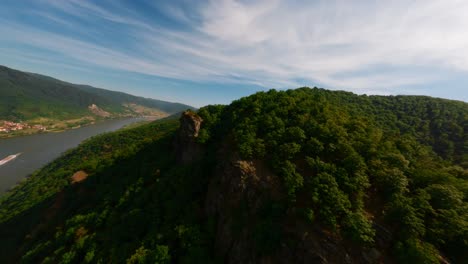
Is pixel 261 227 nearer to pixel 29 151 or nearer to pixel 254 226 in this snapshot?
pixel 254 226

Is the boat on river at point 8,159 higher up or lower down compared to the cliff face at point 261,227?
lower down

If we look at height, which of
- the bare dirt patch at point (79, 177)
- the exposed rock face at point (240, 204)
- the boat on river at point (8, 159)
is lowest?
the boat on river at point (8, 159)

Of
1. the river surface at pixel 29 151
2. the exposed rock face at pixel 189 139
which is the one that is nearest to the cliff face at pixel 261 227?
the exposed rock face at pixel 189 139

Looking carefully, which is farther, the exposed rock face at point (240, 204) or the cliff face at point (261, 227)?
the exposed rock face at point (240, 204)

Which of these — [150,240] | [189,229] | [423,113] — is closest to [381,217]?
[189,229]

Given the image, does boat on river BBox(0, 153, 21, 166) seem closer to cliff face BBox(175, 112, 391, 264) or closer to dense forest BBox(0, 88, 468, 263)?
dense forest BBox(0, 88, 468, 263)

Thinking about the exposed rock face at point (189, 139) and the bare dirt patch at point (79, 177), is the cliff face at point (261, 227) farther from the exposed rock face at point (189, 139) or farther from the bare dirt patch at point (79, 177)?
the bare dirt patch at point (79, 177)

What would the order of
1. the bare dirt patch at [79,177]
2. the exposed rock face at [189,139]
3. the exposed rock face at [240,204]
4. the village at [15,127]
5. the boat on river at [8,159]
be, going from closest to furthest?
the exposed rock face at [240,204], the exposed rock face at [189,139], the bare dirt patch at [79,177], the boat on river at [8,159], the village at [15,127]
